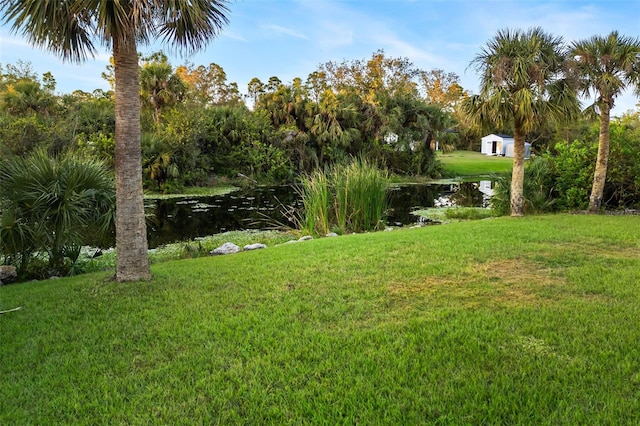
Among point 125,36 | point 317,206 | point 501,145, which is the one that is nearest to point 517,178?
point 317,206

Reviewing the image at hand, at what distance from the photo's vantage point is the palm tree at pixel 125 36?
4.52 metres

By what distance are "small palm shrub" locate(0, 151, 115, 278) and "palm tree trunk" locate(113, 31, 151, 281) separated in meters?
1.61

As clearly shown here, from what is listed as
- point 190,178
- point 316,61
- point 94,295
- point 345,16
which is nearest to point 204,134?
point 190,178

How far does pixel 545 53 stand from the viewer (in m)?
10.1

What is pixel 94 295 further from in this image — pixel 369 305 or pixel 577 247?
pixel 577 247

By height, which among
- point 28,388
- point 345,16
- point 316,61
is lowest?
point 28,388

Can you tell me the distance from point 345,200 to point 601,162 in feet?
21.4

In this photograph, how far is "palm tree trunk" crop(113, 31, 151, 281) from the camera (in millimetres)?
4965

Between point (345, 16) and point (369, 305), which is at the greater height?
point (345, 16)

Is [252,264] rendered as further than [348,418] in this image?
Yes

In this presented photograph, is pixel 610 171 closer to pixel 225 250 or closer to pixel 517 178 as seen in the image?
pixel 517 178

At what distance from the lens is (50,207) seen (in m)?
6.18

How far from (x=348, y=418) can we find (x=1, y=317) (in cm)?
366

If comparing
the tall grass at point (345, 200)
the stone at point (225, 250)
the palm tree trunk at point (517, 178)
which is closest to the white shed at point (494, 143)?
the palm tree trunk at point (517, 178)
